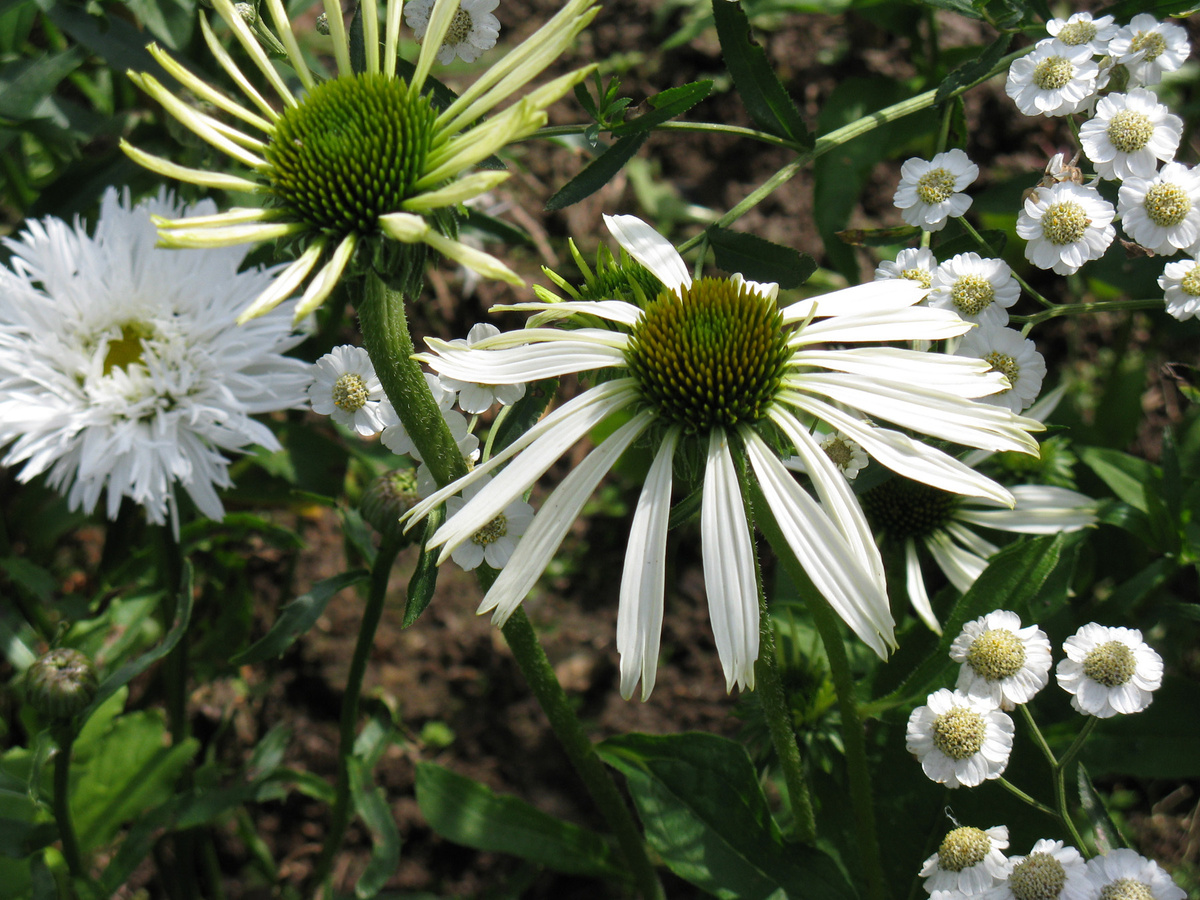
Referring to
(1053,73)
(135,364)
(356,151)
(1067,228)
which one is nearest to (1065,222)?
(1067,228)

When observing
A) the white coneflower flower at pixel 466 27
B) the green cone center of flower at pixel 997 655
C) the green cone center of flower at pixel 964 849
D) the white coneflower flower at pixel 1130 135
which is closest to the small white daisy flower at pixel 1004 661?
the green cone center of flower at pixel 997 655

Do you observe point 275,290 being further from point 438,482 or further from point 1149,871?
point 1149,871

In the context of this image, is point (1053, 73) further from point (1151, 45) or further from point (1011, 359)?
point (1011, 359)

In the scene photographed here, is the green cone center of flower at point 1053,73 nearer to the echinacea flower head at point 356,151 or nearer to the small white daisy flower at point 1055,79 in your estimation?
the small white daisy flower at point 1055,79

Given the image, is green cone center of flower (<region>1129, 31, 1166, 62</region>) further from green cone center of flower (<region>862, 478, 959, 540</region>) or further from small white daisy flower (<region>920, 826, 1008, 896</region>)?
small white daisy flower (<region>920, 826, 1008, 896</region>)

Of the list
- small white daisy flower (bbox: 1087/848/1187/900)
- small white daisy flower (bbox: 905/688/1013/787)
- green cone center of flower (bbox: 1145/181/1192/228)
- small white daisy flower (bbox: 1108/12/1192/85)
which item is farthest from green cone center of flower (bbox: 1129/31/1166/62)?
small white daisy flower (bbox: 1087/848/1187/900)

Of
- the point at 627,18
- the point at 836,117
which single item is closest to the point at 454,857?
the point at 836,117
